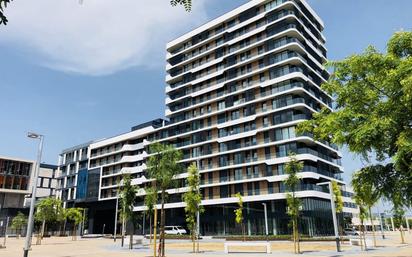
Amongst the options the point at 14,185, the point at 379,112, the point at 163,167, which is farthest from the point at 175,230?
the point at 379,112

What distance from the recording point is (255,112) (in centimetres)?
6412

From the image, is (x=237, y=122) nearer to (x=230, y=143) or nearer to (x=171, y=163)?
(x=230, y=143)

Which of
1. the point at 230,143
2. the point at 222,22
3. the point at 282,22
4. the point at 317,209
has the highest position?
the point at 222,22

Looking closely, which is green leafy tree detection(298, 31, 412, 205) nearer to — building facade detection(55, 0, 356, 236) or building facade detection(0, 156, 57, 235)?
building facade detection(55, 0, 356, 236)

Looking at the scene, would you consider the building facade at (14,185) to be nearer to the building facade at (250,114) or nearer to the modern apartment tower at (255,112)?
the building facade at (250,114)

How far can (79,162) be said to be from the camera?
9256cm

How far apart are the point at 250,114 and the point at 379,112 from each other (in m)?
52.9

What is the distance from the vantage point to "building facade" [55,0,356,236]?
58.1 meters

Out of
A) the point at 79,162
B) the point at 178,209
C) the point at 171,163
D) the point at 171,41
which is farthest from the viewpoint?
the point at 79,162

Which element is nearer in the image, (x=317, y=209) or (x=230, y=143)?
(x=317, y=209)

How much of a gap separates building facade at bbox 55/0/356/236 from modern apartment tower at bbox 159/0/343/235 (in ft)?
0.60

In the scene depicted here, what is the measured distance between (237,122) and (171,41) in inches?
1180

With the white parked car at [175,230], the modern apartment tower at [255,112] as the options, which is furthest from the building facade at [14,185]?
the white parked car at [175,230]

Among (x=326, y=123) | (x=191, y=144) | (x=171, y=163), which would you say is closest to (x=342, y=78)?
(x=326, y=123)
